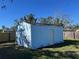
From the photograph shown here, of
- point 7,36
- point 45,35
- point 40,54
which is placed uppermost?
point 45,35

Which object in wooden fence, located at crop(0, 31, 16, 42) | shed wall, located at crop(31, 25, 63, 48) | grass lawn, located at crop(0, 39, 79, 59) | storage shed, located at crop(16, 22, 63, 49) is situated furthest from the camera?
wooden fence, located at crop(0, 31, 16, 42)

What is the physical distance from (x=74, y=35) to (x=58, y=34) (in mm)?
11569

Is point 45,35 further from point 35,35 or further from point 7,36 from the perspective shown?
point 7,36

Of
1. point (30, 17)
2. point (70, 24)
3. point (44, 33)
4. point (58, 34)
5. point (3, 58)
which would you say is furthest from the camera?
point (70, 24)

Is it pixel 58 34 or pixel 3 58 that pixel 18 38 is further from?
pixel 3 58

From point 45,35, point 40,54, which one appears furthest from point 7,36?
point 40,54

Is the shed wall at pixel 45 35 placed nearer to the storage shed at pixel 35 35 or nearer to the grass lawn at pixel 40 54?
the storage shed at pixel 35 35

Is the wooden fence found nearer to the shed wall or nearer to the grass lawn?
the shed wall

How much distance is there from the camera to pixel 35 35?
71.9ft

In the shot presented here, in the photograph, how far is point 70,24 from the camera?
61.8 metres

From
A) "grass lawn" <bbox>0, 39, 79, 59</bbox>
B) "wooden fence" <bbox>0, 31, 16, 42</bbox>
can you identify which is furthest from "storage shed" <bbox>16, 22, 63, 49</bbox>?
"wooden fence" <bbox>0, 31, 16, 42</bbox>

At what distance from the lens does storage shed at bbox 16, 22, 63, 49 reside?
2161 cm

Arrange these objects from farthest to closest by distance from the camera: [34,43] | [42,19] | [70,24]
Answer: [70,24], [42,19], [34,43]

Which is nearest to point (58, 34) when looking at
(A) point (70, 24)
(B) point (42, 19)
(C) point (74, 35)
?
(C) point (74, 35)
